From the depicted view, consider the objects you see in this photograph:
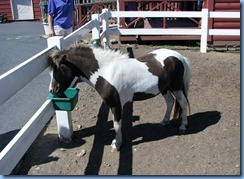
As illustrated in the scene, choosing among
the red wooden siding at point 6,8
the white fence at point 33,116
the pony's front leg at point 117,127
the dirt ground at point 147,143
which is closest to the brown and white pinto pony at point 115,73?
the pony's front leg at point 117,127

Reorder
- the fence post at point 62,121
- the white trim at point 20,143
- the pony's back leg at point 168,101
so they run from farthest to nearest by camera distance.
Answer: the pony's back leg at point 168,101 < the fence post at point 62,121 < the white trim at point 20,143

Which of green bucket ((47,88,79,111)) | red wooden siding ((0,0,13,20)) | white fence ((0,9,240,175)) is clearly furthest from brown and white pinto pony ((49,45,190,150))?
red wooden siding ((0,0,13,20))

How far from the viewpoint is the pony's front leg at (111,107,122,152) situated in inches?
146

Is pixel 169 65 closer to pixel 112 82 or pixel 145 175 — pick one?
pixel 112 82

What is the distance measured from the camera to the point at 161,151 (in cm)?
377

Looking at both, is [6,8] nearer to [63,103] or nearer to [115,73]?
[63,103]

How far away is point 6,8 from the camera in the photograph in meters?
21.9

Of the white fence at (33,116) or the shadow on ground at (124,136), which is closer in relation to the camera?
the white fence at (33,116)

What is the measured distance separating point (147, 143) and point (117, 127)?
0.46 meters

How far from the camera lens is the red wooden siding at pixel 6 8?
21812 mm

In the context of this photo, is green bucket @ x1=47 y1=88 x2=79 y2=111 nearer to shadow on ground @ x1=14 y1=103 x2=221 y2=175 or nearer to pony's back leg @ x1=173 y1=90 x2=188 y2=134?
shadow on ground @ x1=14 y1=103 x2=221 y2=175

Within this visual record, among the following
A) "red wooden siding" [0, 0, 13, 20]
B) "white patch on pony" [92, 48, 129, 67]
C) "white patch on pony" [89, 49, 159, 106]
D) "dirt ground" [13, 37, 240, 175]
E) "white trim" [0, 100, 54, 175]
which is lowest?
"dirt ground" [13, 37, 240, 175]

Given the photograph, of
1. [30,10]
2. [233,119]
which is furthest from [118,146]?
[30,10]

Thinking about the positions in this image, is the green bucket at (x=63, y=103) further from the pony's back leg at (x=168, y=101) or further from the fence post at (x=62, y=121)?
the pony's back leg at (x=168, y=101)
